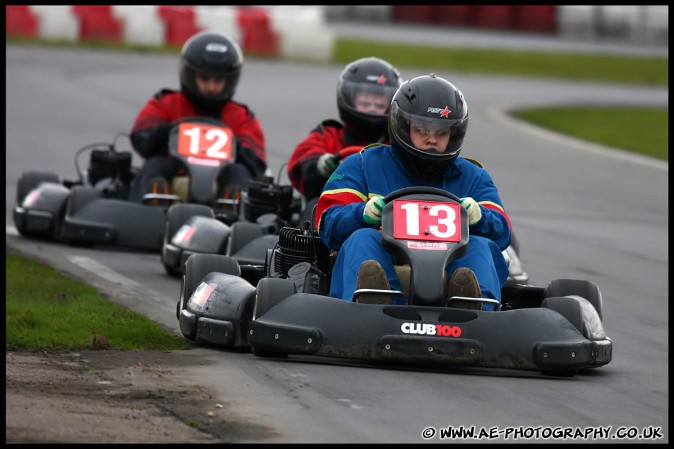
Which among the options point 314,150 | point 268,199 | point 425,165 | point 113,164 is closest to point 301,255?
point 425,165

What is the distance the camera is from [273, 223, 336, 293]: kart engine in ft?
25.9

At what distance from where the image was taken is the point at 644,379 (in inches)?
288

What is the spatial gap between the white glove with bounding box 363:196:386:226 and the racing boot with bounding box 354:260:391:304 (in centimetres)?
38

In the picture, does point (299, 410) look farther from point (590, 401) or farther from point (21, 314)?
point (21, 314)

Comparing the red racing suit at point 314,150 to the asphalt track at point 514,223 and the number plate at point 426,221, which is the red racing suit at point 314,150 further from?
the number plate at point 426,221

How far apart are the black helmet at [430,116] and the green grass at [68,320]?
4.75ft

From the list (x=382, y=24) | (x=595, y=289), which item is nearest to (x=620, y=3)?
(x=382, y=24)

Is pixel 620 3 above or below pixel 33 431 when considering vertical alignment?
above

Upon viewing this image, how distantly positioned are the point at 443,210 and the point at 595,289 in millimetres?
1011

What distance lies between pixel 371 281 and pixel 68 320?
1715mm

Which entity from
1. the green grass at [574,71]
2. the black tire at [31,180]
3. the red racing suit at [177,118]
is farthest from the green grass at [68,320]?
the green grass at [574,71]

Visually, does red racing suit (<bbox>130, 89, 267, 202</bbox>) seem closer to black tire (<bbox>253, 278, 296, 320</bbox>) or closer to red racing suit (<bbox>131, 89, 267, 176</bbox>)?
red racing suit (<bbox>131, 89, 267, 176</bbox>)

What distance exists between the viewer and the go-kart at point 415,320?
698 centimetres

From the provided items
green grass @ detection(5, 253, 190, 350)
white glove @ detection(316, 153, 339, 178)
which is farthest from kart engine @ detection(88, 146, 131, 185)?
white glove @ detection(316, 153, 339, 178)
